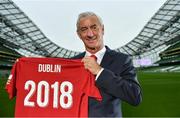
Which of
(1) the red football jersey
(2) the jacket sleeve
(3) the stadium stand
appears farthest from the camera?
(3) the stadium stand

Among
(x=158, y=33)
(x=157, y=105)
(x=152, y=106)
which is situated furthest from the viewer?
(x=158, y=33)

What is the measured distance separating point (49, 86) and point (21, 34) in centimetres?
4801

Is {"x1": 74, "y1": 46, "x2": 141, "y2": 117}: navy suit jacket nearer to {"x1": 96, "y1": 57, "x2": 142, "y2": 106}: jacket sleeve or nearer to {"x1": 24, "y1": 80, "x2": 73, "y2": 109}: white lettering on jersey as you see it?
{"x1": 96, "y1": 57, "x2": 142, "y2": 106}: jacket sleeve

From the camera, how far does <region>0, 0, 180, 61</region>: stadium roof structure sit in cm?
4323

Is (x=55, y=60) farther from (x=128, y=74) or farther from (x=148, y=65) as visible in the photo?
(x=148, y=65)

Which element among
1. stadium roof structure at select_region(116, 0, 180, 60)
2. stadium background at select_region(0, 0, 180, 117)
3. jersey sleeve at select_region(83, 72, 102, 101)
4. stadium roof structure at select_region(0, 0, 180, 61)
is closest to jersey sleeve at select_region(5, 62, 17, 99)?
jersey sleeve at select_region(83, 72, 102, 101)

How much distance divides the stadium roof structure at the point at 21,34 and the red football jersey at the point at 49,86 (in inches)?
1386

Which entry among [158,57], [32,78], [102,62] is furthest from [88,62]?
[158,57]

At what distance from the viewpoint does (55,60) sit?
3.50 metres

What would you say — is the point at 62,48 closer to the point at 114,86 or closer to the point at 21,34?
the point at 21,34

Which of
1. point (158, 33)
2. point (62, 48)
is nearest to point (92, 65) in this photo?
point (158, 33)

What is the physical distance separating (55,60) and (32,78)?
0.28m

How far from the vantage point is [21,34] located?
165 ft

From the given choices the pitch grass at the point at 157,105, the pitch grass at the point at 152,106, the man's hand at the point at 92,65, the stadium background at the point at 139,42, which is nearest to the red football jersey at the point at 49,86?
the man's hand at the point at 92,65
